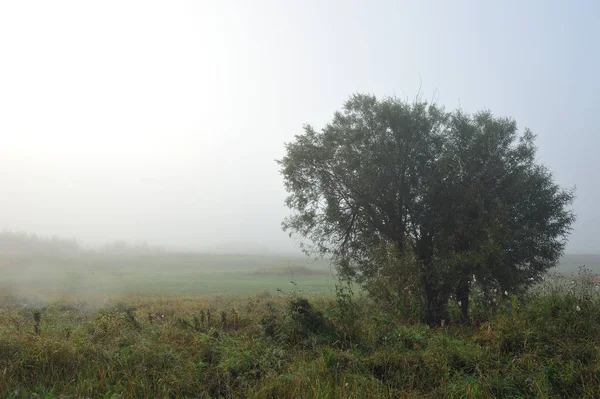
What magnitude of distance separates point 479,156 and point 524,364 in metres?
11.0

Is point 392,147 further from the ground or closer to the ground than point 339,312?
further from the ground

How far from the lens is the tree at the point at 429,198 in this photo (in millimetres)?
13594

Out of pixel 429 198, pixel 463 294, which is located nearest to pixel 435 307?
pixel 463 294

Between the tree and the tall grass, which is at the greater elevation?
the tree

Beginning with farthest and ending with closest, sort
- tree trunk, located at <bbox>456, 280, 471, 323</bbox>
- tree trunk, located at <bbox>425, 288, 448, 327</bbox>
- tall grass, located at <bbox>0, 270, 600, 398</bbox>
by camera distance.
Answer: tree trunk, located at <bbox>456, 280, 471, 323</bbox> → tree trunk, located at <bbox>425, 288, 448, 327</bbox> → tall grass, located at <bbox>0, 270, 600, 398</bbox>

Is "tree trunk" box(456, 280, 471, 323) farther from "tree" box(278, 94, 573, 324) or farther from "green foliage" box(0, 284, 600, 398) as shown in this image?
"green foliage" box(0, 284, 600, 398)

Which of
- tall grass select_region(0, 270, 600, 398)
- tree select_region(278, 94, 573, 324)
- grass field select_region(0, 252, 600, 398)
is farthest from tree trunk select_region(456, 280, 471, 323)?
tall grass select_region(0, 270, 600, 398)

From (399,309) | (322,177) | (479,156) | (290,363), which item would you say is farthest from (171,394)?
(479,156)

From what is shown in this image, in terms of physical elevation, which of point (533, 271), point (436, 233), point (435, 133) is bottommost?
point (533, 271)

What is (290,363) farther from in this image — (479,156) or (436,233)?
(479,156)

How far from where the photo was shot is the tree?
44.6 ft

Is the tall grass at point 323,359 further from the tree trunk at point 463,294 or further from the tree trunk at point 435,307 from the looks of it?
the tree trunk at point 463,294

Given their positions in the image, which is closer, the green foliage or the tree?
the green foliage

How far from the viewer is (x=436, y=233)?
1511 cm
